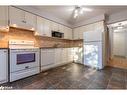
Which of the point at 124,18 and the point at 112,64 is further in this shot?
the point at 112,64

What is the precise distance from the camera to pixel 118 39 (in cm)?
399

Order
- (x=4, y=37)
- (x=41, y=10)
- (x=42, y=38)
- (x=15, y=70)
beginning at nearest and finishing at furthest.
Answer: (x=15, y=70) → (x=4, y=37) → (x=41, y=10) → (x=42, y=38)

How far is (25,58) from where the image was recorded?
104 inches

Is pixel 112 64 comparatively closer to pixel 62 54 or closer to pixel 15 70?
pixel 62 54

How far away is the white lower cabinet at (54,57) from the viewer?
3.26 m

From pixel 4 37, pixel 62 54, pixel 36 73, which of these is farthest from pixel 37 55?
pixel 62 54

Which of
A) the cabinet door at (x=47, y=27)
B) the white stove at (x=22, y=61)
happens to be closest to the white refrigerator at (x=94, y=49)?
the cabinet door at (x=47, y=27)

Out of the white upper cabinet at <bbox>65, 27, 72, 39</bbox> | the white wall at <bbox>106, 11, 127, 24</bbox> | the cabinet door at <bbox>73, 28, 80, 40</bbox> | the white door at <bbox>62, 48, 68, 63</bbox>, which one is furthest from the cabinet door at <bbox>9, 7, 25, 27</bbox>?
the white wall at <bbox>106, 11, 127, 24</bbox>

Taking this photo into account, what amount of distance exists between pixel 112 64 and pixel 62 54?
2108 millimetres

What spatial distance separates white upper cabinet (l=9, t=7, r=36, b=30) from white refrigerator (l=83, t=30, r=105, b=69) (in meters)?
2.14

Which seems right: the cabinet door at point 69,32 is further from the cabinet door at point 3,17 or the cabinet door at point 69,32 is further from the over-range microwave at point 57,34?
the cabinet door at point 3,17

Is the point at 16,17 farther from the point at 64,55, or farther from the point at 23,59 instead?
the point at 64,55

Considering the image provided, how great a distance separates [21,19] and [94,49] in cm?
270
